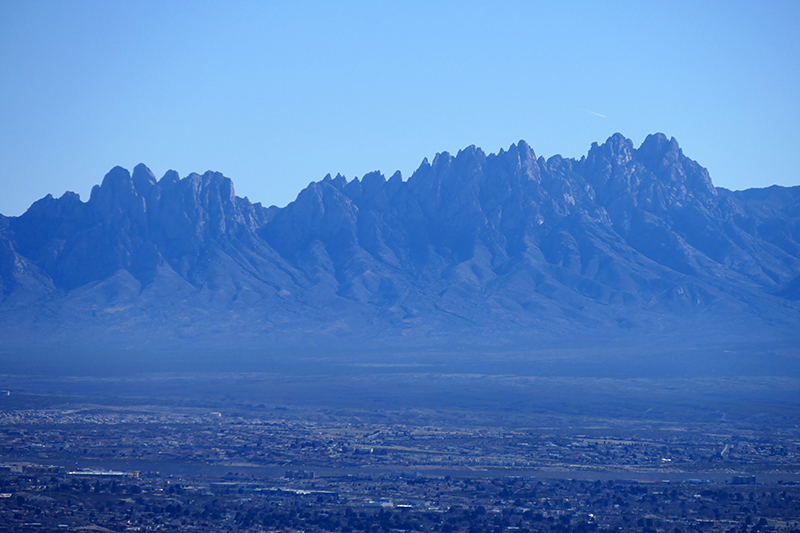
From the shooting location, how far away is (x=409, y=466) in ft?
267

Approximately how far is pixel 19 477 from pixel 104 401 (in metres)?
51.4

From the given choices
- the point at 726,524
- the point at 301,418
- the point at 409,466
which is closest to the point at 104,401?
the point at 301,418

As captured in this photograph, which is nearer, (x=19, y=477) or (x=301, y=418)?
(x=19, y=477)

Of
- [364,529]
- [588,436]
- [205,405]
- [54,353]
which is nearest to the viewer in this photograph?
[364,529]

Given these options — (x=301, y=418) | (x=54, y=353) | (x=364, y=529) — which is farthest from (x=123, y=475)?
(x=54, y=353)

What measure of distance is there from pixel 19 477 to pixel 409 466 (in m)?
28.1

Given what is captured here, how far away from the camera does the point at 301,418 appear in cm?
11044

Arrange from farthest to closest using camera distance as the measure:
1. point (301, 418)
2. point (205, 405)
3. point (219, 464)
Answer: point (205, 405) → point (301, 418) → point (219, 464)

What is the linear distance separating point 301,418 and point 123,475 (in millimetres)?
36475

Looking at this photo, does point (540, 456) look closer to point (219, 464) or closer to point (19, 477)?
point (219, 464)

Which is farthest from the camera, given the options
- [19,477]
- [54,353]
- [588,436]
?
[54,353]

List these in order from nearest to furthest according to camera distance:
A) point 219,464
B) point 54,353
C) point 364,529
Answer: point 364,529 < point 219,464 < point 54,353

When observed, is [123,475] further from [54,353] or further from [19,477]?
[54,353]

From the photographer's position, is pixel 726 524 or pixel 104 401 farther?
pixel 104 401
